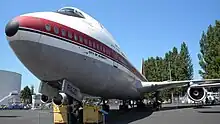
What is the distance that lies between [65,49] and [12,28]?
81.5 inches

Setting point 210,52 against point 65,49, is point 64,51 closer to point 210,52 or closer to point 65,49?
point 65,49

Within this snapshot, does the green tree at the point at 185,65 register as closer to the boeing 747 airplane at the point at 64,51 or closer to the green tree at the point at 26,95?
the boeing 747 airplane at the point at 64,51

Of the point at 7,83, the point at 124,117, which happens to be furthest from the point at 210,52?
the point at 7,83

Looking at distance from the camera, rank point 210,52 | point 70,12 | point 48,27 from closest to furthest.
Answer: point 48,27, point 70,12, point 210,52

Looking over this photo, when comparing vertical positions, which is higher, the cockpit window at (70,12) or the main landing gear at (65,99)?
the cockpit window at (70,12)

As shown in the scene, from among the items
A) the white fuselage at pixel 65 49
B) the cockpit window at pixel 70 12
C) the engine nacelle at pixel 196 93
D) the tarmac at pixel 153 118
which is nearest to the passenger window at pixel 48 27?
the white fuselage at pixel 65 49

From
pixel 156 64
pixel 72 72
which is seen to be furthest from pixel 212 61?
pixel 72 72

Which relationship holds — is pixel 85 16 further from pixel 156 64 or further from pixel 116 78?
pixel 156 64

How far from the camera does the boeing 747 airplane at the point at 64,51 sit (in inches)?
375

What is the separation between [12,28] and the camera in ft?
30.6

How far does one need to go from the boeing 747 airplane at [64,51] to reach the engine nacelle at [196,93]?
38.8 ft

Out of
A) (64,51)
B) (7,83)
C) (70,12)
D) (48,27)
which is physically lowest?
A: (64,51)

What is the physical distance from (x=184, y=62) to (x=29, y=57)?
68.4 metres

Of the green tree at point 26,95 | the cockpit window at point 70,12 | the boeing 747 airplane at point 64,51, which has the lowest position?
the green tree at point 26,95
